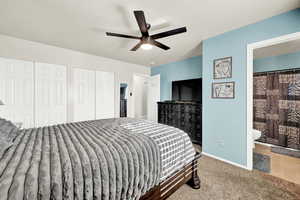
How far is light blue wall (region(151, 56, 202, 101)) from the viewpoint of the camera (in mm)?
4121

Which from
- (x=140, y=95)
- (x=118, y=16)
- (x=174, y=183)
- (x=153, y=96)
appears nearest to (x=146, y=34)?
(x=118, y=16)

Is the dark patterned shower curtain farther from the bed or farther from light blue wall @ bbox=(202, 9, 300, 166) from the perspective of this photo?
the bed

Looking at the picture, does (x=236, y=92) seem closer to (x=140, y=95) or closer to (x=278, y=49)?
(x=278, y=49)

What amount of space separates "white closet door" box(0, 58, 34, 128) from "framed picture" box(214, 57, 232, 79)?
4137mm

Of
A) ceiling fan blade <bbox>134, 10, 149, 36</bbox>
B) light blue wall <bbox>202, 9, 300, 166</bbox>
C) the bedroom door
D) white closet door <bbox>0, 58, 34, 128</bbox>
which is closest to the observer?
ceiling fan blade <bbox>134, 10, 149, 36</bbox>

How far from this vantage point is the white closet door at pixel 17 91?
9.11 feet

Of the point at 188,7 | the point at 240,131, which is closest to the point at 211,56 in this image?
the point at 188,7

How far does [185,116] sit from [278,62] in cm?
272

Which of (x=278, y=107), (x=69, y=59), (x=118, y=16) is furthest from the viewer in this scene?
(x=69, y=59)

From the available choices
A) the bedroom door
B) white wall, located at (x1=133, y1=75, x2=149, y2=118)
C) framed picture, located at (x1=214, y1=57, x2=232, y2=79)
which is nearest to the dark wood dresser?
the bedroom door

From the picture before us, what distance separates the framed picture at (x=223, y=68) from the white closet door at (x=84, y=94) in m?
3.40

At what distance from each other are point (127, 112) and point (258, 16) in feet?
14.0

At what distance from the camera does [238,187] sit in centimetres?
178

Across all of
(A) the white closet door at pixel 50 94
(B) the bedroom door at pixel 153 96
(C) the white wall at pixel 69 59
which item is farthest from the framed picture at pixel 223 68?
(A) the white closet door at pixel 50 94
